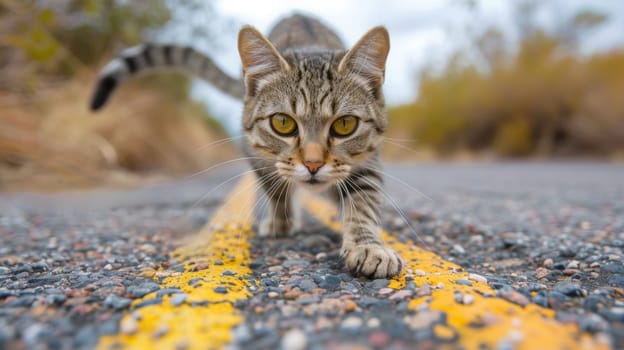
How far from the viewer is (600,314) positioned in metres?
1.35

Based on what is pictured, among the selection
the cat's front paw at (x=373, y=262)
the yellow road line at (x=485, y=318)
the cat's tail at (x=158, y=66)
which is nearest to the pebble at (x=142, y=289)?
the cat's front paw at (x=373, y=262)

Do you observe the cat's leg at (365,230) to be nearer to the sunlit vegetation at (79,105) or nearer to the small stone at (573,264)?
the small stone at (573,264)

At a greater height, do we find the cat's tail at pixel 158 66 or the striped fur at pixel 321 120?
the cat's tail at pixel 158 66

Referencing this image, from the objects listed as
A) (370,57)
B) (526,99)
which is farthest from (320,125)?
(526,99)

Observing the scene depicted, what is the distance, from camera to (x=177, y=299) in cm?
144

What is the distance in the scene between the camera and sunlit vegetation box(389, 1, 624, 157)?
498 inches

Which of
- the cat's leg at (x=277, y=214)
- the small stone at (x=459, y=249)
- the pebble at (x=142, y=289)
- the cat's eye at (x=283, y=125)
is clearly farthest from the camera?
the cat's leg at (x=277, y=214)

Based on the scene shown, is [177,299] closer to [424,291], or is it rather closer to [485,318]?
[424,291]

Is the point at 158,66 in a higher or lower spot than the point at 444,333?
higher

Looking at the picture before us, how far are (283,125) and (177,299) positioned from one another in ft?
4.29

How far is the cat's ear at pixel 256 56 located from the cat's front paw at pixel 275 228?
0.96 m

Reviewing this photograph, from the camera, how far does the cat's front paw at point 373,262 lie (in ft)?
6.01

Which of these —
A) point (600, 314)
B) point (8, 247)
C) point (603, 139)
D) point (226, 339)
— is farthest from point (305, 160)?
point (603, 139)

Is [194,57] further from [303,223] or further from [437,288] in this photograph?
[437,288]
